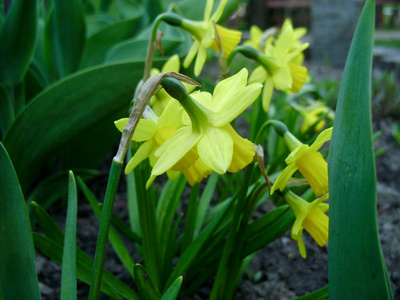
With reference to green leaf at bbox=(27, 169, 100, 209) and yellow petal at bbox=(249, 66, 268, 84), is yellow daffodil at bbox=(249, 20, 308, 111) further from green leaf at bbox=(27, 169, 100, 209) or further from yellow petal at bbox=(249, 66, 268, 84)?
green leaf at bbox=(27, 169, 100, 209)

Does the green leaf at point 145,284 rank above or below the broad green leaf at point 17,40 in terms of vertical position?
below

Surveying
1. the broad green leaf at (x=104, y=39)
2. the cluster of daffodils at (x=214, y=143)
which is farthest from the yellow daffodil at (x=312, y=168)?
the broad green leaf at (x=104, y=39)

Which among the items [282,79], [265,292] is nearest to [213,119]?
[282,79]

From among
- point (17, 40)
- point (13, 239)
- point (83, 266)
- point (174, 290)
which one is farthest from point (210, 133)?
point (17, 40)

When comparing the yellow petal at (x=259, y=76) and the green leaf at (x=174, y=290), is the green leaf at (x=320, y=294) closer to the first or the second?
the green leaf at (x=174, y=290)

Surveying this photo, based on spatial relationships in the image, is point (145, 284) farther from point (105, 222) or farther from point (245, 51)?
point (245, 51)

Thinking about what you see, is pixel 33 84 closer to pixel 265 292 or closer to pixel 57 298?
pixel 57 298
